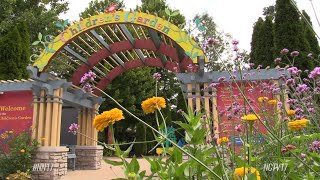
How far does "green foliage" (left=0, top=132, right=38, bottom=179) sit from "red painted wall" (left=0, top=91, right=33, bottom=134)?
0.68 metres

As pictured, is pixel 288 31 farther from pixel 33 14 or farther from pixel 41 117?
pixel 33 14

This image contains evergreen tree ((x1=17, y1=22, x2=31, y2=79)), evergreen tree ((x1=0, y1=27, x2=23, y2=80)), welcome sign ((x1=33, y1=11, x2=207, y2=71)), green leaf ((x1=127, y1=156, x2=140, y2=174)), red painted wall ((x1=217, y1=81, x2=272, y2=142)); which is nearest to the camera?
green leaf ((x1=127, y1=156, x2=140, y2=174))

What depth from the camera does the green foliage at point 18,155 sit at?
7117 millimetres

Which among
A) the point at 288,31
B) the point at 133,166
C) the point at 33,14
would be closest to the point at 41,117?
the point at 133,166

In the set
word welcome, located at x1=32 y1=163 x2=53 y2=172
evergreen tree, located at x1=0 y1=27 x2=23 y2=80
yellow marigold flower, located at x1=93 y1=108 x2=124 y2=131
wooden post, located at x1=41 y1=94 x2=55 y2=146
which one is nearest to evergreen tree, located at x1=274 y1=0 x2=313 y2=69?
wooden post, located at x1=41 y1=94 x2=55 y2=146

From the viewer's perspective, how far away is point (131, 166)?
1.59 metres

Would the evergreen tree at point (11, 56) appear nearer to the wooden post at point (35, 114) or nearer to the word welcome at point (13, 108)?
the word welcome at point (13, 108)

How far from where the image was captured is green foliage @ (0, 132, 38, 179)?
23.4 ft

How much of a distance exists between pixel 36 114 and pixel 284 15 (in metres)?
10.5

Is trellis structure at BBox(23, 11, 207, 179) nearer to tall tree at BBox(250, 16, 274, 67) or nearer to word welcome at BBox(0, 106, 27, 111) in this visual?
word welcome at BBox(0, 106, 27, 111)

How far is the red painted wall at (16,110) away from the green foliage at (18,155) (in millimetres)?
683

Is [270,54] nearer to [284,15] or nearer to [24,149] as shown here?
[284,15]

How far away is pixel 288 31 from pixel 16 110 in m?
10.4

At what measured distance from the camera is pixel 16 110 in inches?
335
